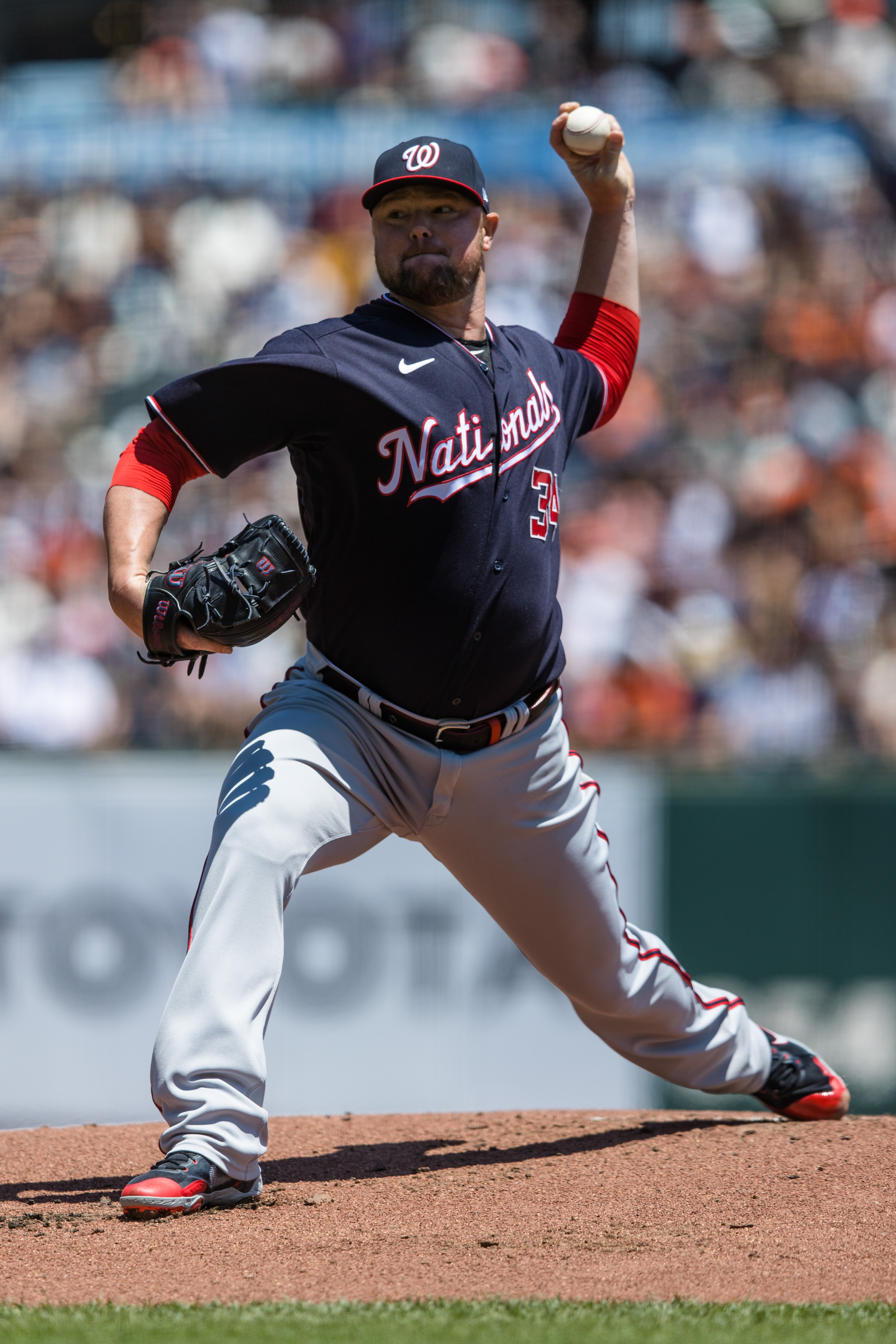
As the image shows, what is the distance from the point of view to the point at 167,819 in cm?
530

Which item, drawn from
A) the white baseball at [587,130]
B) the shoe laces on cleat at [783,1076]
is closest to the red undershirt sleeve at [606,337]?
the white baseball at [587,130]

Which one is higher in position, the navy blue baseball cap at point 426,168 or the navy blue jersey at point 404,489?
the navy blue baseball cap at point 426,168

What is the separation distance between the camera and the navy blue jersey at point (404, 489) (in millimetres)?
2807

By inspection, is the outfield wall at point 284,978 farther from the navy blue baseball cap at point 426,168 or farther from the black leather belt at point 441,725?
the navy blue baseball cap at point 426,168

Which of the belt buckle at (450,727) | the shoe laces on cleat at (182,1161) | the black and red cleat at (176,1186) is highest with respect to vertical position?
the belt buckle at (450,727)

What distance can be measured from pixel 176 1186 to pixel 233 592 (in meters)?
0.99

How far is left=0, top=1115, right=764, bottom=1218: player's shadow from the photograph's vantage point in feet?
9.78

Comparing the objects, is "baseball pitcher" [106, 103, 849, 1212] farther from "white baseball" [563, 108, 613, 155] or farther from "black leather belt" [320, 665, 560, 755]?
"white baseball" [563, 108, 613, 155]

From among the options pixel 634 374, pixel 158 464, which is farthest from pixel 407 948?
pixel 634 374

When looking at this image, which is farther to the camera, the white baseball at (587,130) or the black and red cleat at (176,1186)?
the white baseball at (587,130)

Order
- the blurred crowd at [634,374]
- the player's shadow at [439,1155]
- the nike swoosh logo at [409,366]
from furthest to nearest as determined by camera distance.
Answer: the blurred crowd at [634,374] < the player's shadow at [439,1155] < the nike swoosh logo at [409,366]

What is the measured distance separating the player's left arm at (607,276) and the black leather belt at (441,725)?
837mm

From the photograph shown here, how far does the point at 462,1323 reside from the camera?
2.05 m

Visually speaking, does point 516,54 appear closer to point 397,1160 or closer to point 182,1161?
point 397,1160
